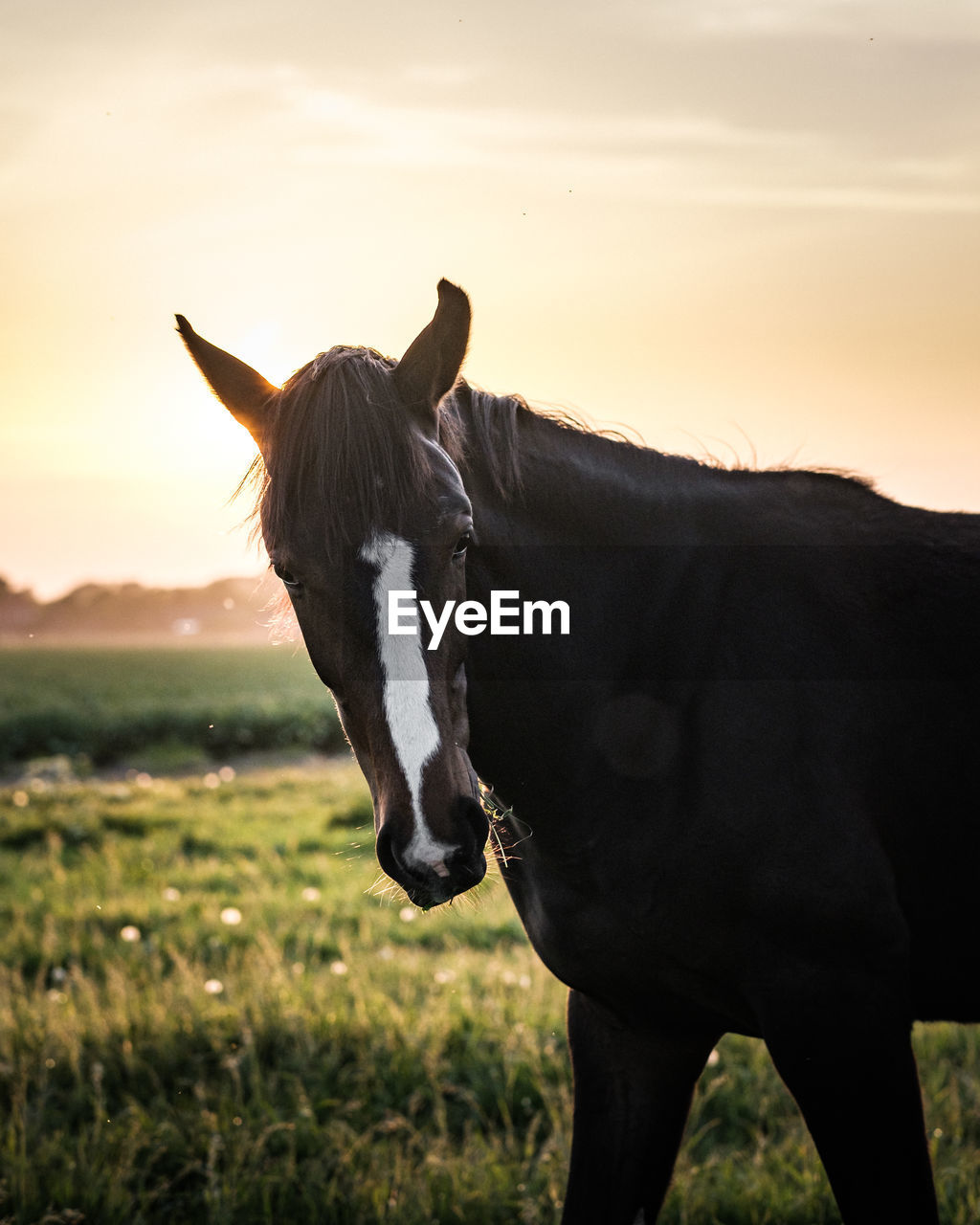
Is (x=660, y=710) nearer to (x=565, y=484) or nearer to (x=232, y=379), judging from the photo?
(x=565, y=484)

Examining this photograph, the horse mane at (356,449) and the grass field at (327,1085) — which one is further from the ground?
the horse mane at (356,449)

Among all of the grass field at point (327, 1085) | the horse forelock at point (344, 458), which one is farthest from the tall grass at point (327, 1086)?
the horse forelock at point (344, 458)

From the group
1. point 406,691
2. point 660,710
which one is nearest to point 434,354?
point 406,691

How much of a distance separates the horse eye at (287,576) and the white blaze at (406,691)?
0.19 m

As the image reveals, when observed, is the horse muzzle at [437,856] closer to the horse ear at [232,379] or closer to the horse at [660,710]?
the horse at [660,710]

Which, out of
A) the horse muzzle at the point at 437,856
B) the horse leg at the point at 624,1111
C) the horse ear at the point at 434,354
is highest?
the horse ear at the point at 434,354

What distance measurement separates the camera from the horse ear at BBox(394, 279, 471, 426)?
238cm

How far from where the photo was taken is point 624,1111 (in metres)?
2.83

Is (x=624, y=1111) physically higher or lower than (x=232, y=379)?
lower

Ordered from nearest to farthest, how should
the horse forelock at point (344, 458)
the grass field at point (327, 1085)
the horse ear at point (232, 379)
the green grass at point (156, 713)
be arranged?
1. the horse forelock at point (344, 458)
2. the horse ear at point (232, 379)
3. the grass field at point (327, 1085)
4. the green grass at point (156, 713)

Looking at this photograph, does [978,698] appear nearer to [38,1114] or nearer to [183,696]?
[38,1114]

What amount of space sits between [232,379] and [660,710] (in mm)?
1313

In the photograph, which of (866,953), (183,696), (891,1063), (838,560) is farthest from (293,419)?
(183,696)

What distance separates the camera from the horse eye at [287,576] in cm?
227
